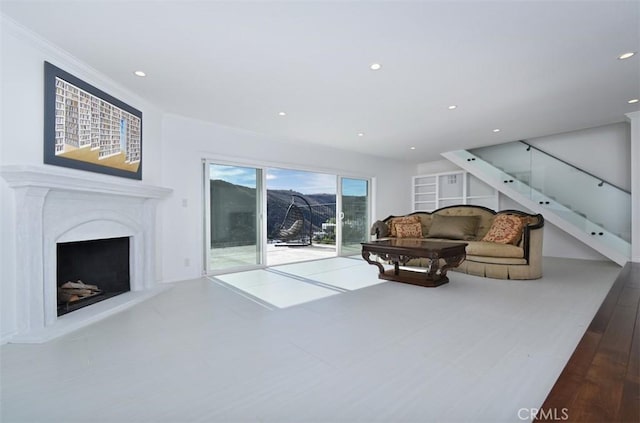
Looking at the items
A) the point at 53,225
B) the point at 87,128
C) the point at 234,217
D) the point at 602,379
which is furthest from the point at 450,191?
the point at 53,225

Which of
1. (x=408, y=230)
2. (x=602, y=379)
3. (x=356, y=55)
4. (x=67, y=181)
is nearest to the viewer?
(x=602, y=379)

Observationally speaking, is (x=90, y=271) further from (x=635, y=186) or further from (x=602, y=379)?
(x=635, y=186)

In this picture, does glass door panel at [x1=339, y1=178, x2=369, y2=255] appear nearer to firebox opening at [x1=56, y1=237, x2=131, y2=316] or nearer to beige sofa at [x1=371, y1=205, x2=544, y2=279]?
beige sofa at [x1=371, y1=205, x2=544, y2=279]

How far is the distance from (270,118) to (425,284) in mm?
3211

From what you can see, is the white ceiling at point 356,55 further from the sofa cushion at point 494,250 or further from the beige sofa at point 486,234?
the sofa cushion at point 494,250

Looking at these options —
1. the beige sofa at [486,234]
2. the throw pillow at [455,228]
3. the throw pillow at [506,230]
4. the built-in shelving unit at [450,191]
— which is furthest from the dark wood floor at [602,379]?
the built-in shelving unit at [450,191]

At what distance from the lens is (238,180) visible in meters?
4.98

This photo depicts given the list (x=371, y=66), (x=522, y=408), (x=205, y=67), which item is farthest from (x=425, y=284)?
(x=205, y=67)

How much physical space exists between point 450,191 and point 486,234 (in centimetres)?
314

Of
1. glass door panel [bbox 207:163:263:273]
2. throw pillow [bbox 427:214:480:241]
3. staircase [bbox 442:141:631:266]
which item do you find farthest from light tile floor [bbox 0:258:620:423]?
staircase [bbox 442:141:631:266]

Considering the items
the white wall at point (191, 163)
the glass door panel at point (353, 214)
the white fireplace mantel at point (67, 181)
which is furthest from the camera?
the glass door panel at point (353, 214)

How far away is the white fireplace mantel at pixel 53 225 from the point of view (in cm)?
227

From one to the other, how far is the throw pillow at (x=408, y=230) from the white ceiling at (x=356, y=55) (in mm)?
2098

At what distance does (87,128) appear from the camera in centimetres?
287
